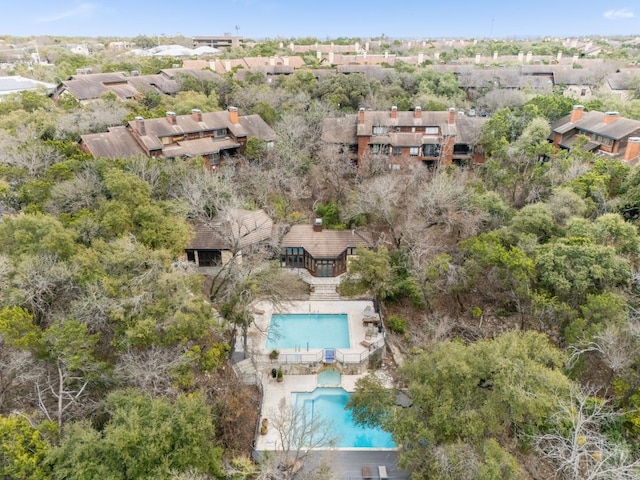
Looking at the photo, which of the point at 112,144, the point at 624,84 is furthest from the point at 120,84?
the point at 624,84

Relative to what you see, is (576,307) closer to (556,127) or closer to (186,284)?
(186,284)

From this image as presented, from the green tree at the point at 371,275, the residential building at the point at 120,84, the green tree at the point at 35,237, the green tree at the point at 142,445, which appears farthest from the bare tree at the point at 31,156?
the green tree at the point at 371,275

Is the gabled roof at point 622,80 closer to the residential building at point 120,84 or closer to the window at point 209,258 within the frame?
the residential building at point 120,84

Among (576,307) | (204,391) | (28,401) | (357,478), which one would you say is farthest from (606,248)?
(28,401)

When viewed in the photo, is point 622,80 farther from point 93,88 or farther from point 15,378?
point 15,378

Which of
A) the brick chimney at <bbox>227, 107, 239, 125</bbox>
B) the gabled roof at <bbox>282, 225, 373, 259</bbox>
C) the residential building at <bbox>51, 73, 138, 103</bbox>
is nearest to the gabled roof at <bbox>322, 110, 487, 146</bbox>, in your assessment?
the brick chimney at <bbox>227, 107, 239, 125</bbox>
